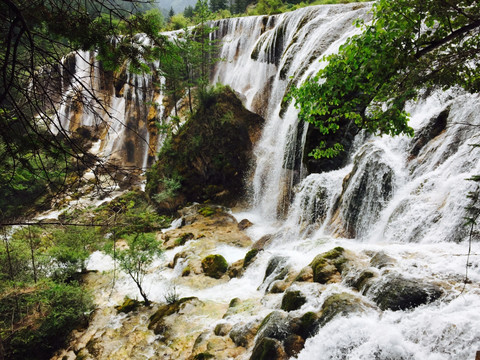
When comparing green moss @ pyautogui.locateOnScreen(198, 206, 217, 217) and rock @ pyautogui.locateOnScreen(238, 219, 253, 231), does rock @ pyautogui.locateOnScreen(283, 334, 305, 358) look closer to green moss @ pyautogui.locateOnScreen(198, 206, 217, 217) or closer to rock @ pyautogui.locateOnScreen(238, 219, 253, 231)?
rock @ pyautogui.locateOnScreen(238, 219, 253, 231)

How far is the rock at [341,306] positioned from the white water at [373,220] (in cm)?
14

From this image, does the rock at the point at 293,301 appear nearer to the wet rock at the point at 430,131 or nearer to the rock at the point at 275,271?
the rock at the point at 275,271

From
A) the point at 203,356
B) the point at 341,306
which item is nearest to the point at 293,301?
the point at 341,306

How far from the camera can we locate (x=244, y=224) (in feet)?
48.5

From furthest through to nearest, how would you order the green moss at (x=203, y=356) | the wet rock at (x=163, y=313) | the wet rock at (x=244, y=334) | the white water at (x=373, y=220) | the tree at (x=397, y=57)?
the wet rock at (x=163, y=313) < the wet rock at (x=244, y=334) < the green moss at (x=203, y=356) < the white water at (x=373, y=220) < the tree at (x=397, y=57)

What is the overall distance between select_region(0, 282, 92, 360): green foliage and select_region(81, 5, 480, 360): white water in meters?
1.54

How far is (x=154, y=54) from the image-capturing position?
2.64 metres

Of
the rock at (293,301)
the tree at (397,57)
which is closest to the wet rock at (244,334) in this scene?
the rock at (293,301)

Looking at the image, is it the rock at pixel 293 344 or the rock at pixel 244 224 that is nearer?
the rock at pixel 293 344

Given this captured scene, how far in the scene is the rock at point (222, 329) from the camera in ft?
19.8

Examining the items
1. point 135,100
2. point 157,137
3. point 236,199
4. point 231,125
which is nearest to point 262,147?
point 231,125

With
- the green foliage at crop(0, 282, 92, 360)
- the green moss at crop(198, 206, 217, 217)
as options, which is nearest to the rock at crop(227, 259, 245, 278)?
the green foliage at crop(0, 282, 92, 360)

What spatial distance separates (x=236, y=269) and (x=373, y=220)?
4.96 metres

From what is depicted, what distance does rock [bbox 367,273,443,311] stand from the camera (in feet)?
12.7
